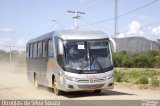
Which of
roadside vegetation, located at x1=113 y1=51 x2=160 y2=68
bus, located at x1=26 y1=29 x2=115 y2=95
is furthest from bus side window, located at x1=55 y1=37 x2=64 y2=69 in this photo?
roadside vegetation, located at x1=113 y1=51 x2=160 y2=68

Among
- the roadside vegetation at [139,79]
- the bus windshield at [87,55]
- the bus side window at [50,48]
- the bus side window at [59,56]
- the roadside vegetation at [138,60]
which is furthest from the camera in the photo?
the roadside vegetation at [138,60]

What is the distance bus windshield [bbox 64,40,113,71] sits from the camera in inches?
751

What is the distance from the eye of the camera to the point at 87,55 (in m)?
19.3

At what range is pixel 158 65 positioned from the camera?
87312mm

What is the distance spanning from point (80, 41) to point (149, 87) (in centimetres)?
805

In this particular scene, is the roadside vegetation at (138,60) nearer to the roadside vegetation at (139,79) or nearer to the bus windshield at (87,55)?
the roadside vegetation at (139,79)

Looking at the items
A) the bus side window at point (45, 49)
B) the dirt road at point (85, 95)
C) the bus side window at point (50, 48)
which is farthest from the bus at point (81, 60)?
the bus side window at point (45, 49)

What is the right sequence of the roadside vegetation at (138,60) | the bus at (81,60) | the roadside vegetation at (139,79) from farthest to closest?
the roadside vegetation at (138,60), the roadside vegetation at (139,79), the bus at (81,60)

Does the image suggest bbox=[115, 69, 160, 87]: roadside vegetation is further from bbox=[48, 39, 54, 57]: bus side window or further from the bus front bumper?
bbox=[48, 39, 54, 57]: bus side window

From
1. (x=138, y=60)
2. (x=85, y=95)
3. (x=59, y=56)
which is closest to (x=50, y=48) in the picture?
(x=59, y=56)

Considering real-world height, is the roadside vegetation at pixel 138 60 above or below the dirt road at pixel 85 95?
above

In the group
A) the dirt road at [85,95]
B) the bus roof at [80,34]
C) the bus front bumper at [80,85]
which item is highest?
the bus roof at [80,34]

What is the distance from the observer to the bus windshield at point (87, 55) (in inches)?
751

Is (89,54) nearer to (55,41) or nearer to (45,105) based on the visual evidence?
(55,41)
